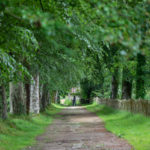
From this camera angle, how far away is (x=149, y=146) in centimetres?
1042

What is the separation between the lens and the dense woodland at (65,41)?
3678mm

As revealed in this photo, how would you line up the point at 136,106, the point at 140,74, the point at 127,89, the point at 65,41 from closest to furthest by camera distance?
1. the point at 65,41
2. the point at 136,106
3. the point at 140,74
4. the point at 127,89

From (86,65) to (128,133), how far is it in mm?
8331

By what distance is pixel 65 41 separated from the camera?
14.3 m

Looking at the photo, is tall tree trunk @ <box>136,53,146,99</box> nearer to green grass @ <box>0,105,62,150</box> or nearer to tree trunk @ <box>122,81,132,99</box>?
tree trunk @ <box>122,81,132,99</box>

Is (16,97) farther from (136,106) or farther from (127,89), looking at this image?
(127,89)

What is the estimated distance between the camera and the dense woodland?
368 cm

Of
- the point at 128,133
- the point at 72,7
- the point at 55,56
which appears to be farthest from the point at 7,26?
the point at 55,56

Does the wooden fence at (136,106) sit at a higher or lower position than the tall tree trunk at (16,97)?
lower

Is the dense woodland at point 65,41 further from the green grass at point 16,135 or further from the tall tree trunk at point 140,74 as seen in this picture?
the green grass at point 16,135

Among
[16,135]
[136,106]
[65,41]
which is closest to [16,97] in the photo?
[16,135]

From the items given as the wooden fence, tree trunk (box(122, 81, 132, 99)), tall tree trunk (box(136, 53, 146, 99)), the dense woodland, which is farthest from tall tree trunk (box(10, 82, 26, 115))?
tree trunk (box(122, 81, 132, 99))

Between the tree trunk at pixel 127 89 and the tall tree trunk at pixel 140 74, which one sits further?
the tree trunk at pixel 127 89

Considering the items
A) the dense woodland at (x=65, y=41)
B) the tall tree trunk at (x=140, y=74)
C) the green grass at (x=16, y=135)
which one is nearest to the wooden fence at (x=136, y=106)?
the tall tree trunk at (x=140, y=74)
